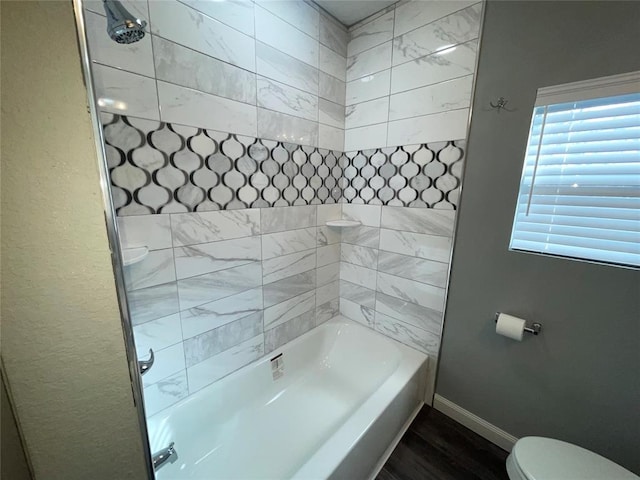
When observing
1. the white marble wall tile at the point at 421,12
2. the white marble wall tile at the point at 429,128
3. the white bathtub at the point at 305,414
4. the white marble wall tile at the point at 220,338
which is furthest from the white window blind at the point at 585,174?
the white marble wall tile at the point at 220,338

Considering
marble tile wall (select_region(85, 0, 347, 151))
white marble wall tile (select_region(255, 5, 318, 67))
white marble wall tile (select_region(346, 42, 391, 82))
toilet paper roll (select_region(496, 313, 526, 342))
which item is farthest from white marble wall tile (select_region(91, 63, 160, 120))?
toilet paper roll (select_region(496, 313, 526, 342))

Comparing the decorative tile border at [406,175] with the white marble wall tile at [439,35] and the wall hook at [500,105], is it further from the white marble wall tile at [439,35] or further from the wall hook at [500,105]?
the white marble wall tile at [439,35]

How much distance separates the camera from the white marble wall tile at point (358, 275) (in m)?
1.83

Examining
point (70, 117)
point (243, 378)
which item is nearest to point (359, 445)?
point (243, 378)

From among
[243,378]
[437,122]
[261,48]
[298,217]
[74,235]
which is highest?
[261,48]

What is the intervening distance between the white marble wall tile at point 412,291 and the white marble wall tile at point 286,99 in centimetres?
119

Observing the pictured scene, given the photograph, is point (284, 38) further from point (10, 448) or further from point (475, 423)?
point (475, 423)

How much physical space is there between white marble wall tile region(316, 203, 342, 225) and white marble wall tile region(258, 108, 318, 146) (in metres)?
0.43

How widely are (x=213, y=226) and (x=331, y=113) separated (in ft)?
3.62

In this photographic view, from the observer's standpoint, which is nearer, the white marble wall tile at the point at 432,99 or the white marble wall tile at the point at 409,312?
the white marble wall tile at the point at 432,99

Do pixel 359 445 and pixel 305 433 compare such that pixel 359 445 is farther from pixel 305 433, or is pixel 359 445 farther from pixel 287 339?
pixel 287 339

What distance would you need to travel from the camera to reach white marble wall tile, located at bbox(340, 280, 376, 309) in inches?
73.5

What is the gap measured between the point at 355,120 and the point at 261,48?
0.73 metres

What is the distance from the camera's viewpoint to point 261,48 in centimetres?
129
